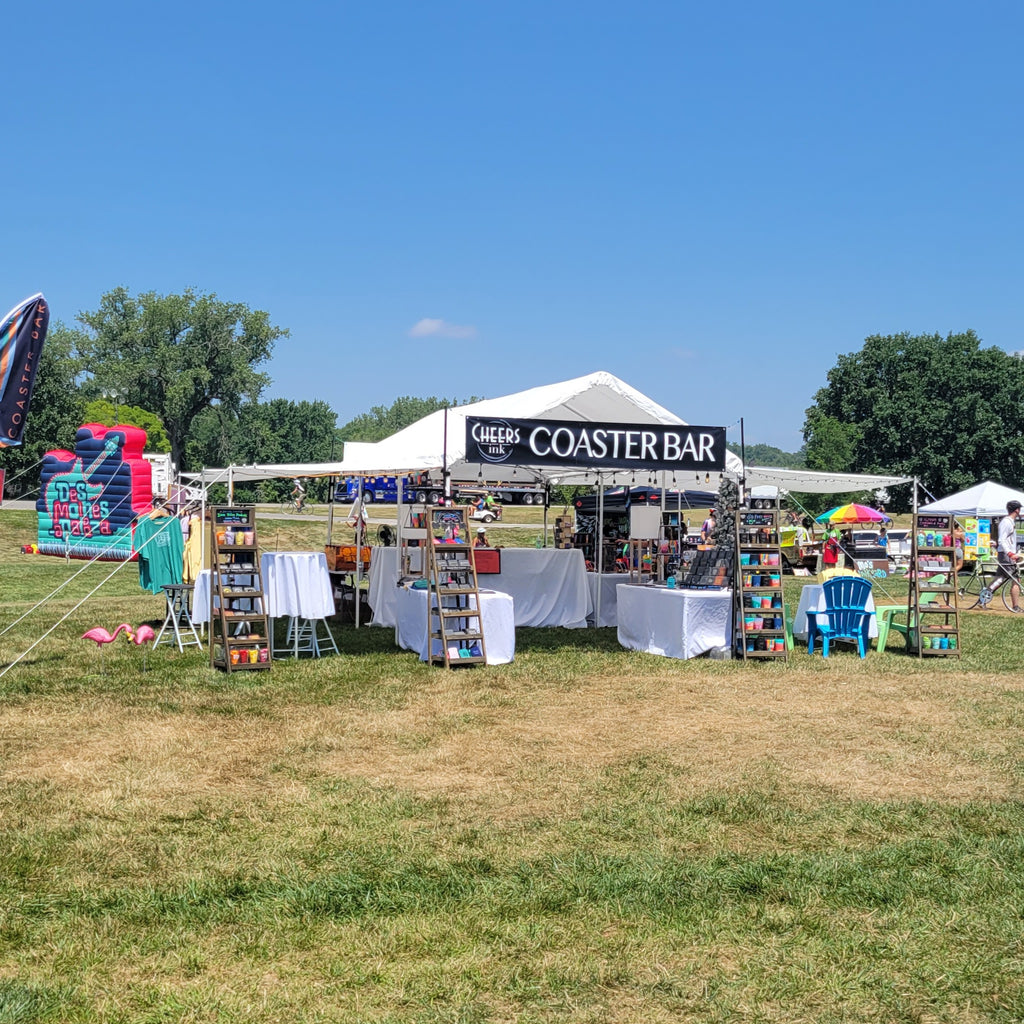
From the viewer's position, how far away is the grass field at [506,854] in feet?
9.90

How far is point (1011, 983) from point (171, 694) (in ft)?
20.1

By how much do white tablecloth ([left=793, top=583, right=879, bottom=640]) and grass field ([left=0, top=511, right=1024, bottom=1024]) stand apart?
2300mm

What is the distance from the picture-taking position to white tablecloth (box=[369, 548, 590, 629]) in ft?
41.0

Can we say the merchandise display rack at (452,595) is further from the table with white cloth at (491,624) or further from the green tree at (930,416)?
the green tree at (930,416)

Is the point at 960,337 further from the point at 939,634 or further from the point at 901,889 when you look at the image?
the point at 901,889

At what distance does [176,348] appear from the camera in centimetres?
5934

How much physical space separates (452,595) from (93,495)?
16.7 m

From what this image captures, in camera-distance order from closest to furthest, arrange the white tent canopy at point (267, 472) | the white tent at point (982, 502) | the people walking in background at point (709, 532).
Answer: the white tent canopy at point (267, 472) → the people walking in background at point (709, 532) → the white tent at point (982, 502)

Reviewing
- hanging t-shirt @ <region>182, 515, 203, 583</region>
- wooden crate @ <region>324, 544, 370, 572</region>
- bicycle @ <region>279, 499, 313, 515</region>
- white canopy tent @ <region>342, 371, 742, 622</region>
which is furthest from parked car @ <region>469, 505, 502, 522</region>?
white canopy tent @ <region>342, 371, 742, 622</region>

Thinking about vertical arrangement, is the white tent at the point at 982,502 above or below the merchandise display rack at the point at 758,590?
above

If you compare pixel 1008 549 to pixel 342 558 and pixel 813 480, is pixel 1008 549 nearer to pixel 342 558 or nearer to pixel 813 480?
pixel 813 480

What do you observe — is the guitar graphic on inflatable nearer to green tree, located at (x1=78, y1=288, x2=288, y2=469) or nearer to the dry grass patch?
the dry grass patch

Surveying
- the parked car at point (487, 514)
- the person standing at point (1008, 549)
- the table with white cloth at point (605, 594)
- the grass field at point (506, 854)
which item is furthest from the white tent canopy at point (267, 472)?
the parked car at point (487, 514)

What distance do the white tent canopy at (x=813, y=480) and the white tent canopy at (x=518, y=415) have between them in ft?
1.32
